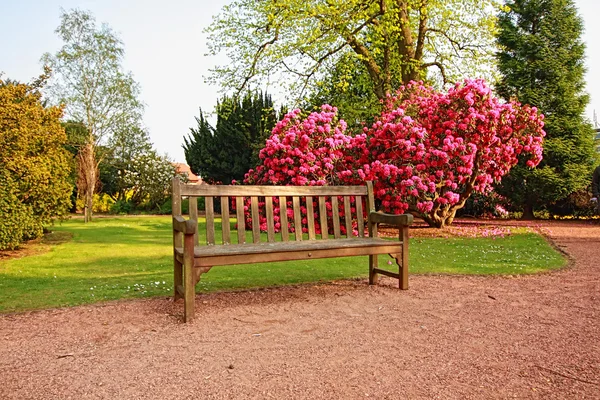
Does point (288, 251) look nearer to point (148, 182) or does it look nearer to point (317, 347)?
point (317, 347)

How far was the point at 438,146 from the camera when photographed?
10508 mm

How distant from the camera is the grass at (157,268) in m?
5.14

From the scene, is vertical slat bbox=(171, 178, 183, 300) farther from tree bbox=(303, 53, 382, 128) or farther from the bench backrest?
tree bbox=(303, 53, 382, 128)

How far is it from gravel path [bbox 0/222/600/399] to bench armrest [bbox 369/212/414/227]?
0.76 meters

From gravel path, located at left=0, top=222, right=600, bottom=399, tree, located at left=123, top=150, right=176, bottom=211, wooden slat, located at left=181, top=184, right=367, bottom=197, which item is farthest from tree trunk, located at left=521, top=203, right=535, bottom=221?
tree, located at left=123, top=150, right=176, bottom=211

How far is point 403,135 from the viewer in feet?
33.4

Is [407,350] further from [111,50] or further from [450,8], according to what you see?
[111,50]

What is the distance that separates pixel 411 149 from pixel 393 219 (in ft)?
17.7

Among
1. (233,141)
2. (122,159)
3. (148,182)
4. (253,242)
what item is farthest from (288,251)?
(122,159)

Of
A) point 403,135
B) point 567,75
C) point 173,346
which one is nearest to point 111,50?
point 403,135

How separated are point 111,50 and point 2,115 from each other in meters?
14.2

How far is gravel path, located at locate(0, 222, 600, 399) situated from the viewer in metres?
2.62

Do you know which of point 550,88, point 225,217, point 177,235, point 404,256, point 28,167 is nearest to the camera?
point 177,235

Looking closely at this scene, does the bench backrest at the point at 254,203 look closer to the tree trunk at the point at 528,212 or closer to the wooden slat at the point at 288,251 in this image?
the wooden slat at the point at 288,251
